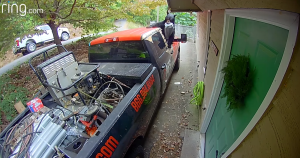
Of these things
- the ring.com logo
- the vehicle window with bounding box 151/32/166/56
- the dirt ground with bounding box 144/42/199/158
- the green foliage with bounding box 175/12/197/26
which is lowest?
the dirt ground with bounding box 144/42/199/158

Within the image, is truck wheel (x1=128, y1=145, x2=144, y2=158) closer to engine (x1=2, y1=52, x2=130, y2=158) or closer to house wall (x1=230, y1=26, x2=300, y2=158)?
engine (x1=2, y1=52, x2=130, y2=158)

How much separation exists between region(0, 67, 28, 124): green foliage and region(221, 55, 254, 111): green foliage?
5.81m

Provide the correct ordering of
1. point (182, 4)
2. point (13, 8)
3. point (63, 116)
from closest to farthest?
point (63, 116)
point (182, 4)
point (13, 8)

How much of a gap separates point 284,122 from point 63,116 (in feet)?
7.87

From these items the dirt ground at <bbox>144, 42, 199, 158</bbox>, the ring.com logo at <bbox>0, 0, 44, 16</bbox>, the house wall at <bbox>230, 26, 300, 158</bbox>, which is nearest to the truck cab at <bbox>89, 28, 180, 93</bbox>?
the dirt ground at <bbox>144, 42, 199, 158</bbox>

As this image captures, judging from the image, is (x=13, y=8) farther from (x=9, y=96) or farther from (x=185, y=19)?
(x=185, y=19)

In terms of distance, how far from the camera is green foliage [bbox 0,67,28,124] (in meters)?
4.43

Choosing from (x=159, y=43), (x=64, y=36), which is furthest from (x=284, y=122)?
(x=64, y=36)

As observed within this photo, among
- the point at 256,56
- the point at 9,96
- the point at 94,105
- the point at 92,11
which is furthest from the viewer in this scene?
the point at 92,11

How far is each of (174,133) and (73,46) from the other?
8976 millimetres

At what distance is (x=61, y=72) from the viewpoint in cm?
235

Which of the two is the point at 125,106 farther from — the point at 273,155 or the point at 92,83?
the point at 273,155

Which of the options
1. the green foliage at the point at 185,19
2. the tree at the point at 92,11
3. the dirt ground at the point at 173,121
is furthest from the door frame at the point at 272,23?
the green foliage at the point at 185,19

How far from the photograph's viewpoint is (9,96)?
190 inches
